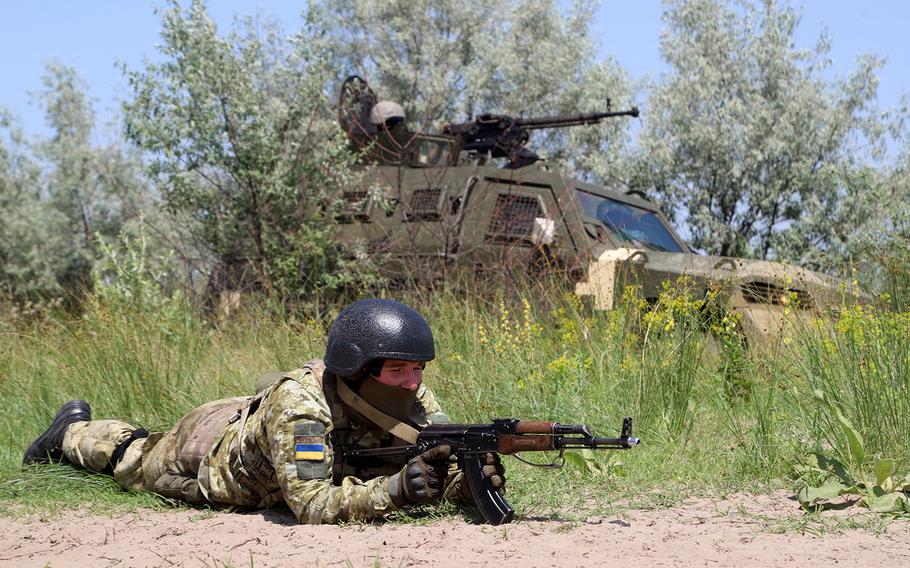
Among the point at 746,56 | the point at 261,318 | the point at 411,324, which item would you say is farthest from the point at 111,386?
the point at 746,56

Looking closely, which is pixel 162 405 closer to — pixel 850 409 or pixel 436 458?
pixel 436 458

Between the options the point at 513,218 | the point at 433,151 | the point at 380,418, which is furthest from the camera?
the point at 433,151

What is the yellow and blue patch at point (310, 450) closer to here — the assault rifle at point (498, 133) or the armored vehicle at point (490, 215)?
the armored vehicle at point (490, 215)

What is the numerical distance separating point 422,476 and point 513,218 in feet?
18.8

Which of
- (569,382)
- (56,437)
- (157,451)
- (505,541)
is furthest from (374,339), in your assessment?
(56,437)

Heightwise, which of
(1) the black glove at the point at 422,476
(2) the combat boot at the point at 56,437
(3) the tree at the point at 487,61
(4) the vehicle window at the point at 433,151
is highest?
(3) the tree at the point at 487,61

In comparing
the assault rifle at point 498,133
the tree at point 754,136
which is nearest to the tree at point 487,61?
the tree at point 754,136

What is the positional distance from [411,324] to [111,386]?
3017mm

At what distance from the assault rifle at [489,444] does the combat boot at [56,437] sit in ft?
7.05

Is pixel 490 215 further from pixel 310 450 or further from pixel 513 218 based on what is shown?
pixel 310 450

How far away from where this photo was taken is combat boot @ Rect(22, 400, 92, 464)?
552cm

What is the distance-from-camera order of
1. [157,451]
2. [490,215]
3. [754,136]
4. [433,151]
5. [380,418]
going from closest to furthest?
[380,418] < [157,451] < [490,215] < [433,151] < [754,136]

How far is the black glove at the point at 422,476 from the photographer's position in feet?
12.8

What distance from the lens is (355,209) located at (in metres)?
10.6
